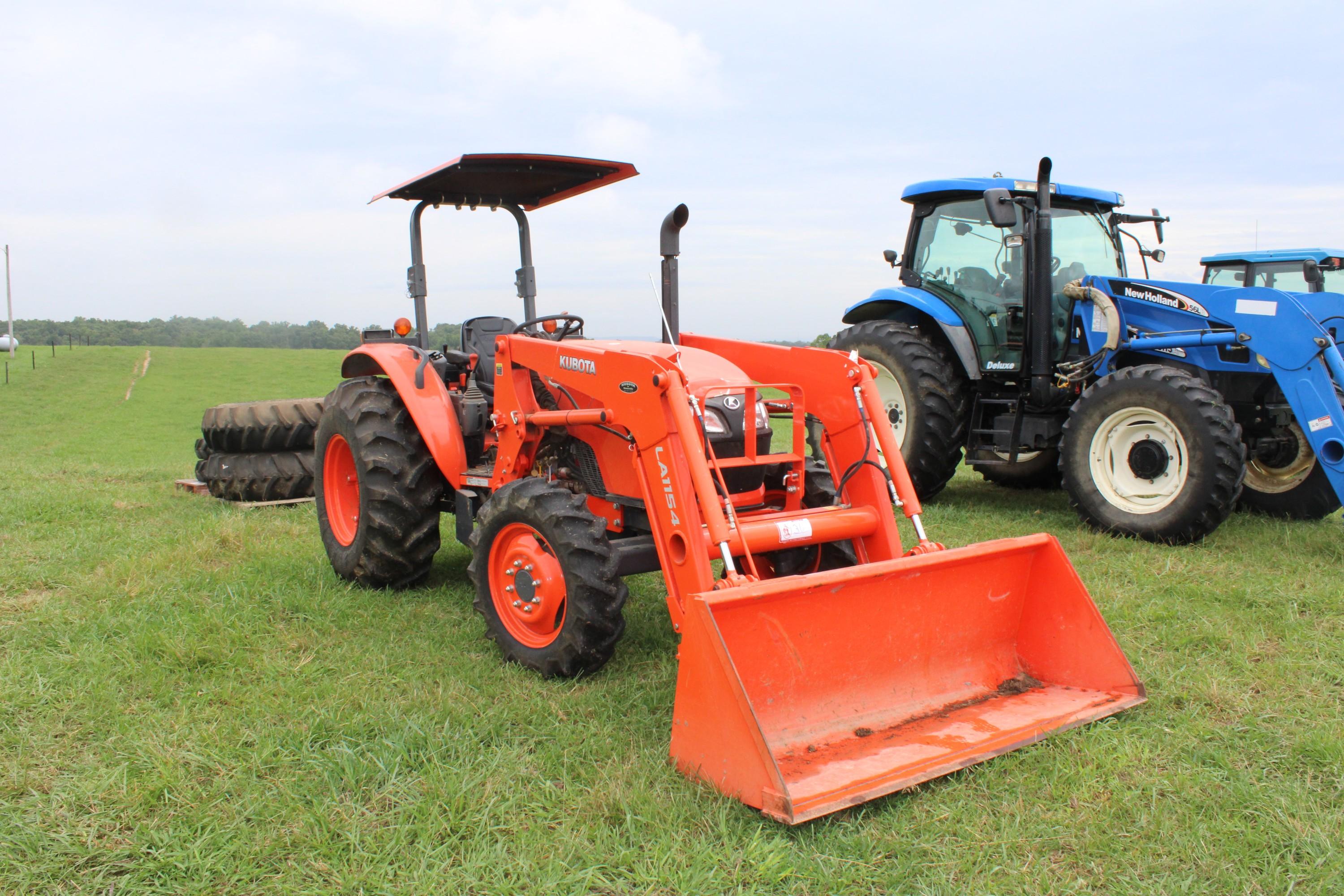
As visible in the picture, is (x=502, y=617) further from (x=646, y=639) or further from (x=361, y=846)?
(x=361, y=846)

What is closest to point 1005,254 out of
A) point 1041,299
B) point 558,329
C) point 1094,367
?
point 1041,299

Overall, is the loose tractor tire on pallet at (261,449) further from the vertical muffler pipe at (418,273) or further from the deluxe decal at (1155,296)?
the deluxe decal at (1155,296)

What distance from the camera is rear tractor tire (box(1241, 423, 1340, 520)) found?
22.2ft

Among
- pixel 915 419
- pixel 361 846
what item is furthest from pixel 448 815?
pixel 915 419

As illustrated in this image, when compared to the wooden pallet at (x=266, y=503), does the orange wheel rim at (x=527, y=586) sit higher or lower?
higher

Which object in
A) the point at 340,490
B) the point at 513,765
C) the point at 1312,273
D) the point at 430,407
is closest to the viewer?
the point at 513,765

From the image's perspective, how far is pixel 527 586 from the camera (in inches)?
154

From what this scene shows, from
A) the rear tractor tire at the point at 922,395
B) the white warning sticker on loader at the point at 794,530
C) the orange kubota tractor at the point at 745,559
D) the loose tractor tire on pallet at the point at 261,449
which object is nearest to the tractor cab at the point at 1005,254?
the rear tractor tire at the point at 922,395

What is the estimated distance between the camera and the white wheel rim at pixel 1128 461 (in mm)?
6152

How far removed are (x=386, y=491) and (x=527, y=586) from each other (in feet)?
4.61

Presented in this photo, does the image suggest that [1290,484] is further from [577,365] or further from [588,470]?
[577,365]

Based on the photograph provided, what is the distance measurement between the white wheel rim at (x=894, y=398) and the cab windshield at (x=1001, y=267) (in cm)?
70

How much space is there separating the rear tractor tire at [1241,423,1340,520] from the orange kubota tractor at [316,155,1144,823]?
13.5 ft

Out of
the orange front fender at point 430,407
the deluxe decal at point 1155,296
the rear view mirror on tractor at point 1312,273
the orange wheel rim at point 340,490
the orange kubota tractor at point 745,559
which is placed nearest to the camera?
the orange kubota tractor at point 745,559
